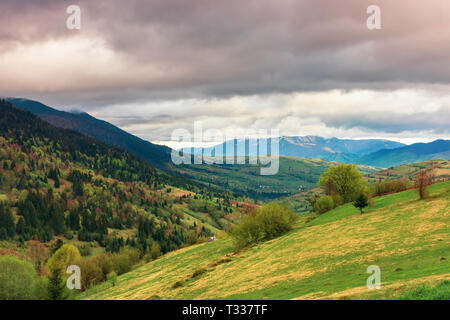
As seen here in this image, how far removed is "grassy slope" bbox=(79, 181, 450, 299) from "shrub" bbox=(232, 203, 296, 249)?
17010 mm

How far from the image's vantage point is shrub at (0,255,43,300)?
330ft

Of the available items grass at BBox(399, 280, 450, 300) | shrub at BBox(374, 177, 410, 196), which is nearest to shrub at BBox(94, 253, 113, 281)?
shrub at BBox(374, 177, 410, 196)

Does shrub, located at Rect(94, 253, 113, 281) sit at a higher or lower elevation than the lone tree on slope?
lower

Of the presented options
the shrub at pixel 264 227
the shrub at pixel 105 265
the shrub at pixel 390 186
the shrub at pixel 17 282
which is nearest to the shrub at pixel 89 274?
the shrub at pixel 105 265

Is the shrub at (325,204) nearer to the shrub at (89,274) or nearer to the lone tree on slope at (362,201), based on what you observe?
the lone tree on slope at (362,201)

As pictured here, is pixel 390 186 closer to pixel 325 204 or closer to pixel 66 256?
pixel 325 204

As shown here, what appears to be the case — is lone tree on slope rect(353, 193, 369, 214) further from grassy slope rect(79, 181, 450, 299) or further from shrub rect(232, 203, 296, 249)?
shrub rect(232, 203, 296, 249)

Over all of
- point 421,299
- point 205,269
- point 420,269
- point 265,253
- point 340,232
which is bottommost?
point 205,269

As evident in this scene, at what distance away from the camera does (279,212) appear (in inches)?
3819

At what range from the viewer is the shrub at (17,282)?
10050 cm

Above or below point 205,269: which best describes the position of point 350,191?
above
